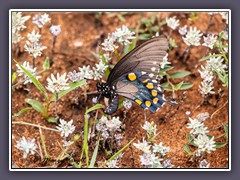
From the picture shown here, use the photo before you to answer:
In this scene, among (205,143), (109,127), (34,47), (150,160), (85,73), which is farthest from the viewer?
(34,47)

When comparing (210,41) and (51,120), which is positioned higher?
(210,41)

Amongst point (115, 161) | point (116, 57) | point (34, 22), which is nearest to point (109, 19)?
point (116, 57)

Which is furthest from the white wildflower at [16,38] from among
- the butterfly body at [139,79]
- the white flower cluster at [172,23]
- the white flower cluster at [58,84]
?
the white flower cluster at [172,23]

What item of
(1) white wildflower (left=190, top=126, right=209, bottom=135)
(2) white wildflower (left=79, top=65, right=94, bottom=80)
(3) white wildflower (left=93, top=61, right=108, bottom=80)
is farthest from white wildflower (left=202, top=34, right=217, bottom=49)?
(2) white wildflower (left=79, top=65, right=94, bottom=80)

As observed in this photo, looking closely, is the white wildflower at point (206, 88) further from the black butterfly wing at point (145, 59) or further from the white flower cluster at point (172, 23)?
the white flower cluster at point (172, 23)

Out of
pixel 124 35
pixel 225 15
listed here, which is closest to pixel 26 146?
pixel 124 35

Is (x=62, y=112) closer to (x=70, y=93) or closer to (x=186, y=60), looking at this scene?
(x=70, y=93)

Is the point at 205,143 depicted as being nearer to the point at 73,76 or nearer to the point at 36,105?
the point at 73,76
